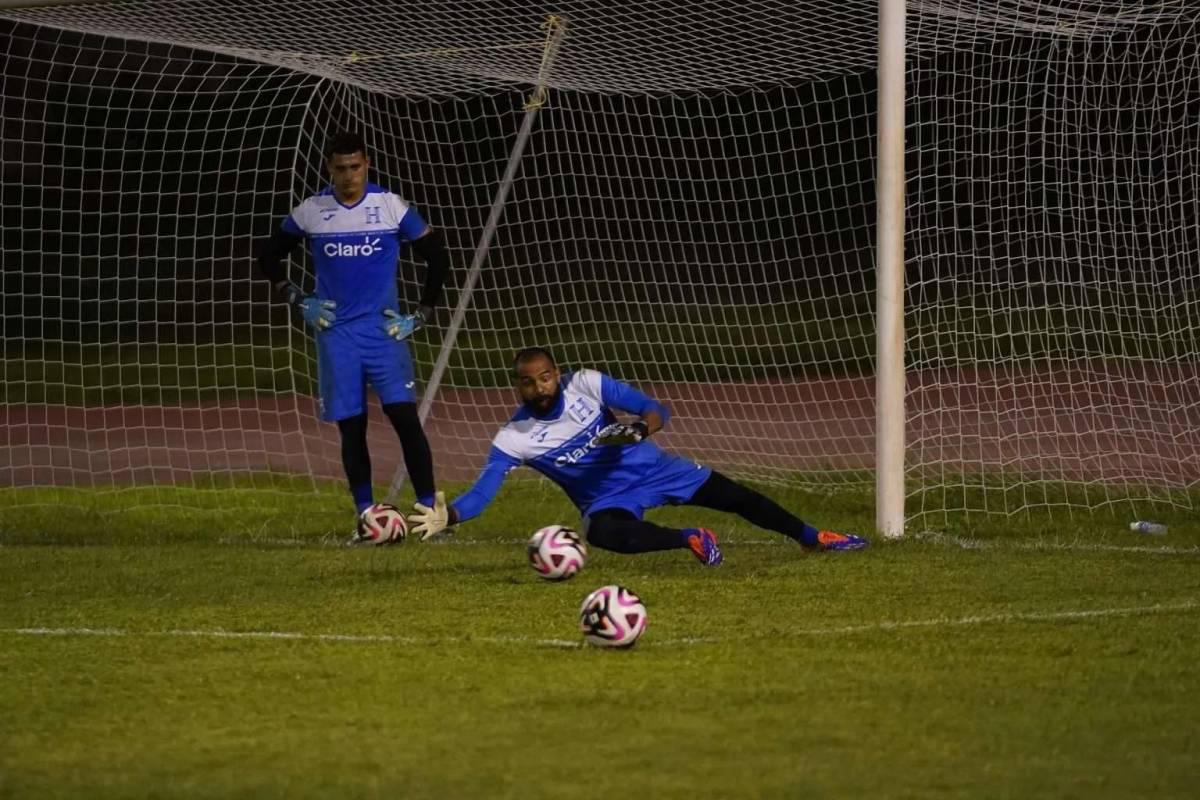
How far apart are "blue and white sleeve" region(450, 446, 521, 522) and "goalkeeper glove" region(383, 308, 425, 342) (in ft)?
4.14

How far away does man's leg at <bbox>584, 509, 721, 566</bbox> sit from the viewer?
7844 millimetres

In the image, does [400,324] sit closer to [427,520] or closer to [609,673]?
[427,520]

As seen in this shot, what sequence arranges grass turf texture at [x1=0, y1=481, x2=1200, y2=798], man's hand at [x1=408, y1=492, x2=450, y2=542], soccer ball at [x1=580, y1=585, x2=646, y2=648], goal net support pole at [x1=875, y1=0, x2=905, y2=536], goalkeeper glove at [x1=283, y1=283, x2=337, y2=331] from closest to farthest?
grass turf texture at [x1=0, y1=481, x2=1200, y2=798], soccer ball at [x1=580, y1=585, x2=646, y2=648], man's hand at [x1=408, y1=492, x2=450, y2=542], goal net support pole at [x1=875, y1=0, x2=905, y2=536], goalkeeper glove at [x1=283, y1=283, x2=337, y2=331]

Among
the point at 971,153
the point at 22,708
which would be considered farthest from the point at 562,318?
the point at 22,708

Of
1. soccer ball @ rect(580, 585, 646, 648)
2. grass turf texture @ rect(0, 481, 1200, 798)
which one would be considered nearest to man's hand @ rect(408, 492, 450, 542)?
grass turf texture @ rect(0, 481, 1200, 798)

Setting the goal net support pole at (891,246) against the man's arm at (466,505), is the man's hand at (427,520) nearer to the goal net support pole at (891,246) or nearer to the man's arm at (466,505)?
the man's arm at (466,505)

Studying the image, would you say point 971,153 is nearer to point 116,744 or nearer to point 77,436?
point 116,744

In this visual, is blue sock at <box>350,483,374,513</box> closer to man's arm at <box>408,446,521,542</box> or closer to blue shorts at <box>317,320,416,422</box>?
blue shorts at <box>317,320,416,422</box>

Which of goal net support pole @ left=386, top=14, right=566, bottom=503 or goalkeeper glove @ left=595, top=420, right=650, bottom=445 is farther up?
goal net support pole @ left=386, top=14, right=566, bottom=503

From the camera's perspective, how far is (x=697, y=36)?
1080cm

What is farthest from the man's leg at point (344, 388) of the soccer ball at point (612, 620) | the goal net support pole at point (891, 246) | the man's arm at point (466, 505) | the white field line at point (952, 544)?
the soccer ball at point (612, 620)

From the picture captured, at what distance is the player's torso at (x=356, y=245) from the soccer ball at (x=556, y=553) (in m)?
2.15

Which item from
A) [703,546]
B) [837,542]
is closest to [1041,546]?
[837,542]

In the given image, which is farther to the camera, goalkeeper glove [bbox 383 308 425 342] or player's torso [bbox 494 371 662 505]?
goalkeeper glove [bbox 383 308 425 342]
